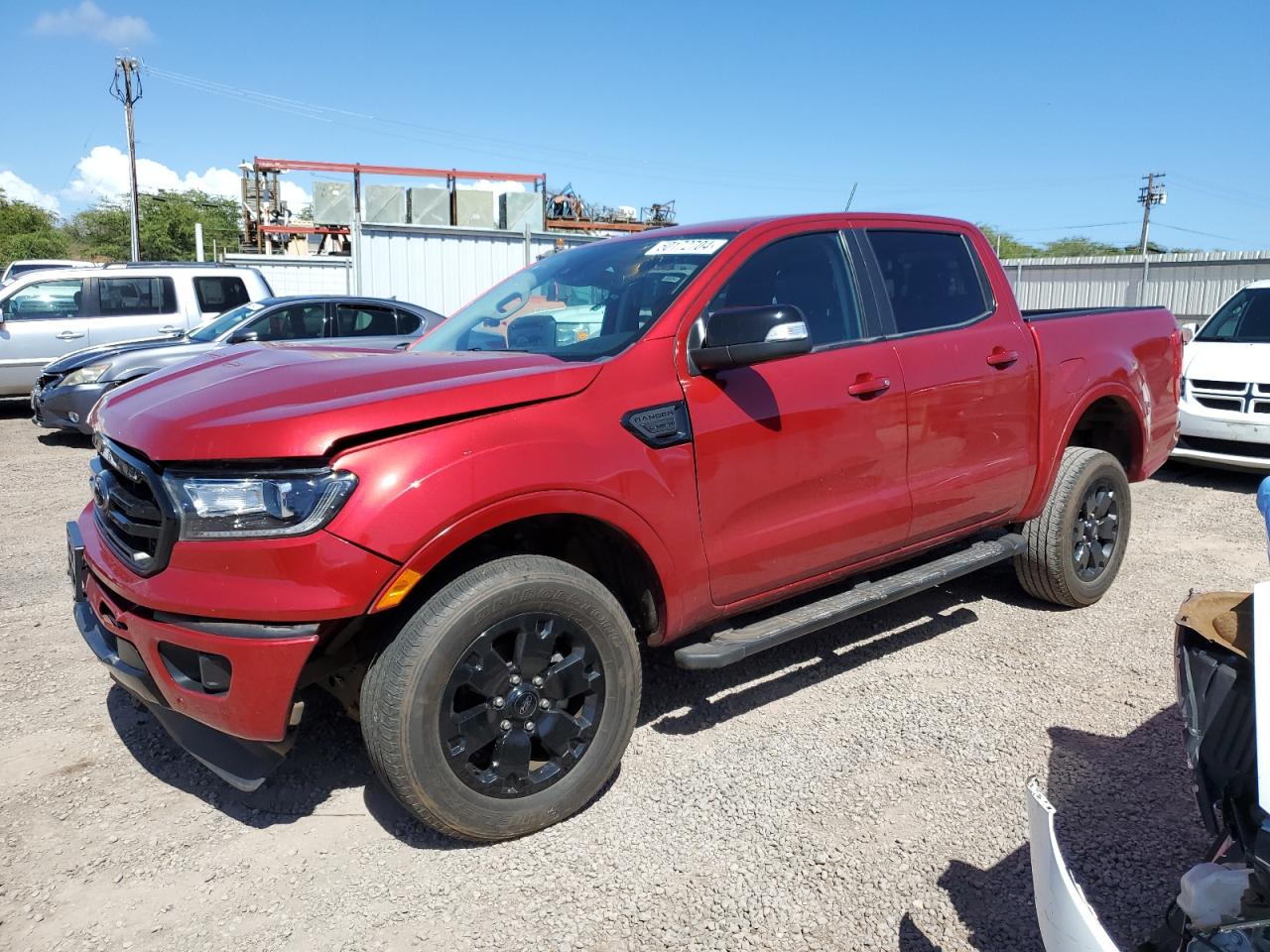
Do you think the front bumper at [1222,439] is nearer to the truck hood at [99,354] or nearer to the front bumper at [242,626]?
the front bumper at [242,626]

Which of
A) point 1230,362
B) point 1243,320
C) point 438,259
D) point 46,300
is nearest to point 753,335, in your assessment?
point 1230,362

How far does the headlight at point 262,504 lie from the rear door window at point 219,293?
10.7 meters

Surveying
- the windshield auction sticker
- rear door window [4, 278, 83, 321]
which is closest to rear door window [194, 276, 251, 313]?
rear door window [4, 278, 83, 321]

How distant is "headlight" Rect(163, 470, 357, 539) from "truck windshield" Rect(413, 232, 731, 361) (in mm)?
1022

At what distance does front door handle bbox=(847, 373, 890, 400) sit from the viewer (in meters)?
3.46

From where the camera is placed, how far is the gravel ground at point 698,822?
2.45 m

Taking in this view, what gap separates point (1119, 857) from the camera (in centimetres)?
269

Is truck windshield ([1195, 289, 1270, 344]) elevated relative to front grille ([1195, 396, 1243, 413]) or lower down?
elevated

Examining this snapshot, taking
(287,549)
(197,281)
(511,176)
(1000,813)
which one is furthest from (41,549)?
(511,176)

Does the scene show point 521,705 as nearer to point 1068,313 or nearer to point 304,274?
point 1068,313

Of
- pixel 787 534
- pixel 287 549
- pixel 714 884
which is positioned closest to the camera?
pixel 287 549

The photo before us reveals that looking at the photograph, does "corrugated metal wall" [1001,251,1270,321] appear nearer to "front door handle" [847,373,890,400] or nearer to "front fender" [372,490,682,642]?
"front door handle" [847,373,890,400]

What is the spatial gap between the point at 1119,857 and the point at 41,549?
6.02 metres

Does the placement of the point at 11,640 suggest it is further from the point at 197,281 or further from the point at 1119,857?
the point at 197,281
